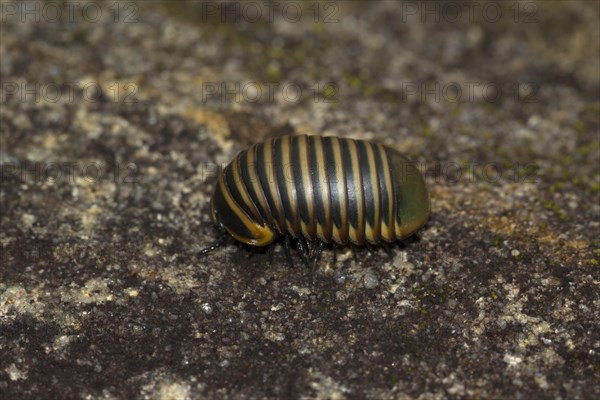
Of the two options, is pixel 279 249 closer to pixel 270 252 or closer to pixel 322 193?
pixel 270 252

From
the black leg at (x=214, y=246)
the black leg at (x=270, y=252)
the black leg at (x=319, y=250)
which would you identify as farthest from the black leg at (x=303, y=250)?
the black leg at (x=214, y=246)

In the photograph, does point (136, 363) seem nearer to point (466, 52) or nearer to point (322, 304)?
point (322, 304)

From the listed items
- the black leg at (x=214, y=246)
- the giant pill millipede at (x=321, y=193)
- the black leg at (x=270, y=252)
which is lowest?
the black leg at (x=270, y=252)

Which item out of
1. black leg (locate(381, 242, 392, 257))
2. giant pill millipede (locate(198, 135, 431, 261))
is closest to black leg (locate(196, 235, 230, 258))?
giant pill millipede (locate(198, 135, 431, 261))

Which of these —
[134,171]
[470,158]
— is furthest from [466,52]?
[134,171]

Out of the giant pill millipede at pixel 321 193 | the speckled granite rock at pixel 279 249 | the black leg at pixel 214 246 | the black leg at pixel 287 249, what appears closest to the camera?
the speckled granite rock at pixel 279 249

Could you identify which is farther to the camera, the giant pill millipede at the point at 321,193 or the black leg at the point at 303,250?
the black leg at the point at 303,250

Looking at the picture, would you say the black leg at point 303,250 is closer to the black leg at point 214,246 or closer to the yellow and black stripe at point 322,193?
the yellow and black stripe at point 322,193
